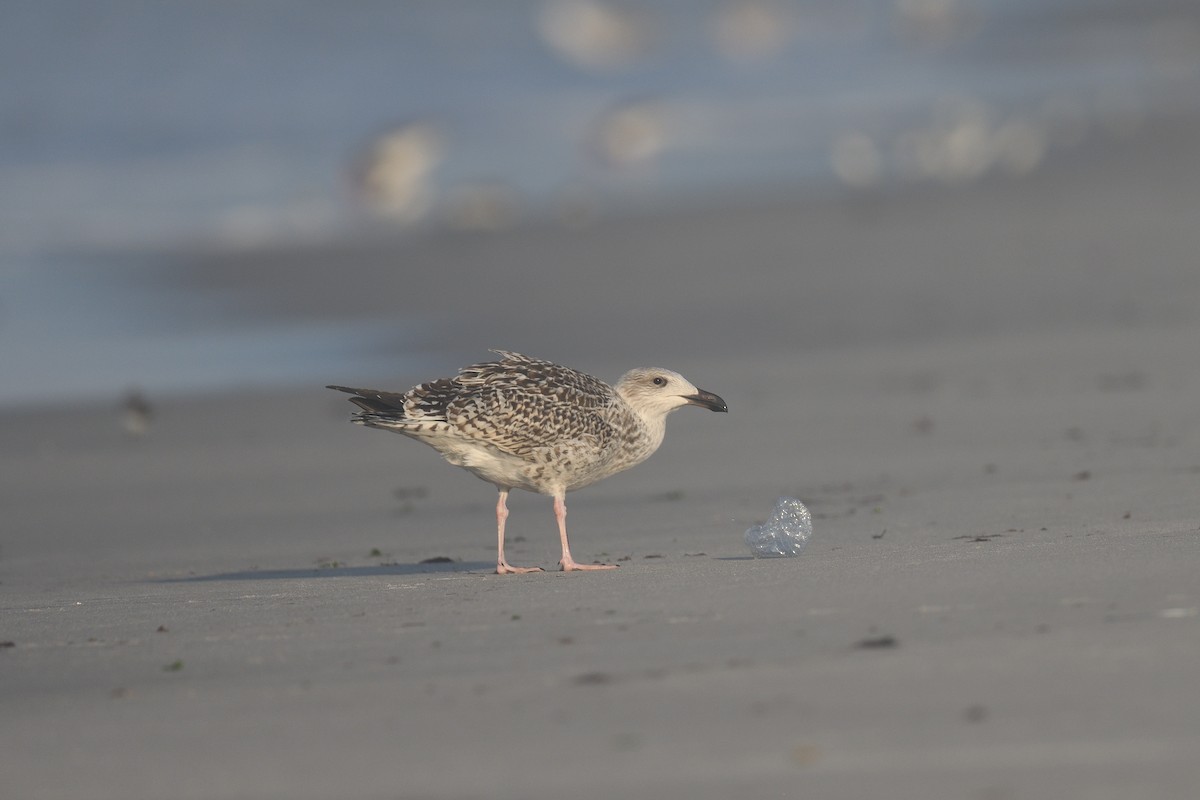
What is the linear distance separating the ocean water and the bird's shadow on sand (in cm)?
734

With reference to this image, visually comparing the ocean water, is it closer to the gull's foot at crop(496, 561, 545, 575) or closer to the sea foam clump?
the gull's foot at crop(496, 561, 545, 575)

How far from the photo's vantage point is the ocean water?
70.7 ft

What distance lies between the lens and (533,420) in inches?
324

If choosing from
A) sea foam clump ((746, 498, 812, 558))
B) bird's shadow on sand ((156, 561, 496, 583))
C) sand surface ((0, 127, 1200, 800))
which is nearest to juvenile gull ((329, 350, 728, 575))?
bird's shadow on sand ((156, 561, 496, 583))

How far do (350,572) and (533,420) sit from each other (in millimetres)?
1149

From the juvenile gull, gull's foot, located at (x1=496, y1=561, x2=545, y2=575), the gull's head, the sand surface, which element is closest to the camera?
the sand surface

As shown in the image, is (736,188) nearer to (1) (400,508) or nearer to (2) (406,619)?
(1) (400,508)

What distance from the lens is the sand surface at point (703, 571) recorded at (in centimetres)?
488

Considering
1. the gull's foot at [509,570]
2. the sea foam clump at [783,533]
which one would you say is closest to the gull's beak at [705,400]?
the sea foam clump at [783,533]

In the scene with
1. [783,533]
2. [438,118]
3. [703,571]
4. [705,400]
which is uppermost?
[438,118]

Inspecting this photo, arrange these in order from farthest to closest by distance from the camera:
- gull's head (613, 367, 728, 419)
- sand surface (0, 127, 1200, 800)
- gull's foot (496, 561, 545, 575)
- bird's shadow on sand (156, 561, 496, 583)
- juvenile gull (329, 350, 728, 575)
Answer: gull's head (613, 367, 728, 419) → bird's shadow on sand (156, 561, 496, 583) → juvenile gull (329, 350, 728, 575) → gull's foot (496, 561, 545, 575) → sand surface (0, 127, 1200, 800)

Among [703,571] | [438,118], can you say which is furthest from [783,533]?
[438,118]

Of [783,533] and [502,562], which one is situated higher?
[783,533]

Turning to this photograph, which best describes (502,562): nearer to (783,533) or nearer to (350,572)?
(350,572)
